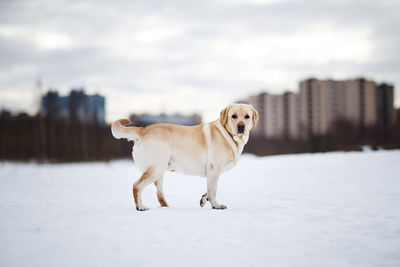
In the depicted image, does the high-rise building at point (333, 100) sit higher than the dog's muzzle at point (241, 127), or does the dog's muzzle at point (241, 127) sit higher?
the high-rise building at point (333, 100)

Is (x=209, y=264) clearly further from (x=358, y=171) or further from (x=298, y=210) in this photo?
(x=358, y=171)

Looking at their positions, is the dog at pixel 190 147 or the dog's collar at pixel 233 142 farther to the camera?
the dog's collar at pixel 233 142

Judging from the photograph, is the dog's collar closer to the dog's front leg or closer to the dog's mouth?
the dog's mouth

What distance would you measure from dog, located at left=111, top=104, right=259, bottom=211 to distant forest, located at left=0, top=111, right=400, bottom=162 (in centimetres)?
3520

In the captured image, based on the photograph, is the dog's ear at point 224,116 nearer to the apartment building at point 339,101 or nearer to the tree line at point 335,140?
the tree line at point 335,140

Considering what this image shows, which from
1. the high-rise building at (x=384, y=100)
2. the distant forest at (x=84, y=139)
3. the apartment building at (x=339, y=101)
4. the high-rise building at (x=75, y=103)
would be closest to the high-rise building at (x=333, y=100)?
the apartment building at (x=339, y=101)

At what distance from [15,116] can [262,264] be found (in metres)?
53.6

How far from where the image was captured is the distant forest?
4110 cm

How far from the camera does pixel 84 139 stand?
46594mm

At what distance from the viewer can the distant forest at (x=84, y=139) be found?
41103 millimetres

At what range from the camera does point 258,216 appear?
202 inches

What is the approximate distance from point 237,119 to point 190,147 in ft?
3.27

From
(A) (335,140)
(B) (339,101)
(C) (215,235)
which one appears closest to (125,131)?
(C) (215,235)

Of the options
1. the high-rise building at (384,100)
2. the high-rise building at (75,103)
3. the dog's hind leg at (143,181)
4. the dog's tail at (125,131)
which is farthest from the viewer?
the high-rise building at (384,100)
